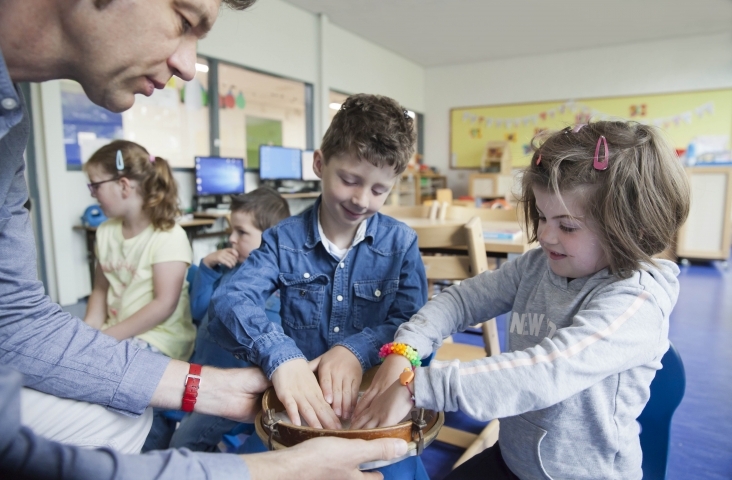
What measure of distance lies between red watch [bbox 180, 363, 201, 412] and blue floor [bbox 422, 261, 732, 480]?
1.07 meters

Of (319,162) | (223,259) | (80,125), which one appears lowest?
(223,259)

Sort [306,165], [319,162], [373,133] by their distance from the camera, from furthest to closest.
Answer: [306,165]
[319,162]
[373,133]

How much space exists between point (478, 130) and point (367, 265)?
26.0 ft

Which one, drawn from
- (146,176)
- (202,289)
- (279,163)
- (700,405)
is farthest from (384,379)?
(279,163)

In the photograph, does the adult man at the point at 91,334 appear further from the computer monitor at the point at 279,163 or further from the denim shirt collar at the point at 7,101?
the computer monitor at the point at 279,163

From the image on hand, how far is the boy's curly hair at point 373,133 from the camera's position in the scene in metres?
1.18

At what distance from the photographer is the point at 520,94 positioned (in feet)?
27.0

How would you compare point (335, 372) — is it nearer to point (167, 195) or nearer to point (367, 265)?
point (367, 265)

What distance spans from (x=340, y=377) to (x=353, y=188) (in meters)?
0.47

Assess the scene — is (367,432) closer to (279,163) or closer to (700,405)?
(700,405)

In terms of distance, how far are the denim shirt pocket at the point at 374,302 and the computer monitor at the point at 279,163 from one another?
432 centimetres

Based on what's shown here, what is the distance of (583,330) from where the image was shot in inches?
30.1

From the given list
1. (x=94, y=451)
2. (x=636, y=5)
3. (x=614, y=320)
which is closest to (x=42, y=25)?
(x=94, y=451)

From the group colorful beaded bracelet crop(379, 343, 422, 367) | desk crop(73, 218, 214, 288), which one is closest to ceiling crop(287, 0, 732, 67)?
desk crop(73, 218, 214, 288)
